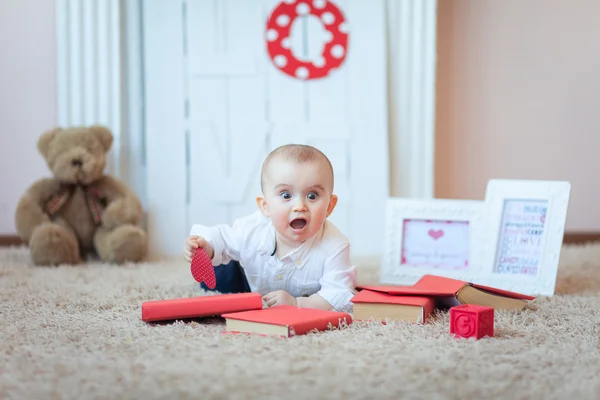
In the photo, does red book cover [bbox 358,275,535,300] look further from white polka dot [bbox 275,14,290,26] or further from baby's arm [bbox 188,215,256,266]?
white polka dot [bbox 275,14,290,26]

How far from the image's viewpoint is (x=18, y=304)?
118 cm

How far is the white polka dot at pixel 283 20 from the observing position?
80.0 inches

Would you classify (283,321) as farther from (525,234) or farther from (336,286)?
(525,234)

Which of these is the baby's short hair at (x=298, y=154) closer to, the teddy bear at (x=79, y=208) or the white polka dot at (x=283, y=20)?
the teddy bear at (x=79, y=208)

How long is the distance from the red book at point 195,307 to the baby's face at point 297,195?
183mm

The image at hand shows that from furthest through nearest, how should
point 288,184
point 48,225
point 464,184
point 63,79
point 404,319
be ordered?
point 464,184, point 63,79, point 48,225, point 288,184, point 404,319

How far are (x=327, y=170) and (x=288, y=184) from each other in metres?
0.08

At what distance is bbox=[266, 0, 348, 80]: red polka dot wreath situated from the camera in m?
2.03

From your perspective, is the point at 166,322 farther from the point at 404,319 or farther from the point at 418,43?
the point at 418,43

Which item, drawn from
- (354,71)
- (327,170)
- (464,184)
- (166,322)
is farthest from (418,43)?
(166,322)

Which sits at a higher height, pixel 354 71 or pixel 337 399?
pixel 354 71

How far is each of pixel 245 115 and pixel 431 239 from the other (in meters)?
0.77

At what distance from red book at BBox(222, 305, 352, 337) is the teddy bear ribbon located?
1009 mm

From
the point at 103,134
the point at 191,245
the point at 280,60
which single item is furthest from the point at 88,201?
the point at 191,245
